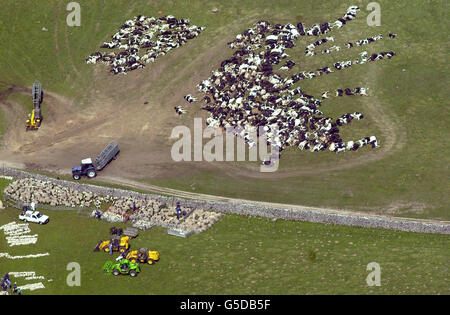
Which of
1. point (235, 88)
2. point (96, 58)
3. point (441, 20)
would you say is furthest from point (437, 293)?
point (96, 58)

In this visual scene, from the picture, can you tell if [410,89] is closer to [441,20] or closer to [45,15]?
[441,20]

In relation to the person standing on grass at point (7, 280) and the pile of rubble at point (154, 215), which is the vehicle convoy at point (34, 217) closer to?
the pile of rubble at point (154, 215)

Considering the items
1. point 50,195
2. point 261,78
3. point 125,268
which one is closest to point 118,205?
point 50,195

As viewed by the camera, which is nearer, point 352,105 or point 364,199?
point 364,199

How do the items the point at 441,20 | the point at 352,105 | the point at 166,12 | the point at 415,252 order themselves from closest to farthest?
the point at 415,252 → the point at 352,105 → the point at 441,20 → the point at 166,12

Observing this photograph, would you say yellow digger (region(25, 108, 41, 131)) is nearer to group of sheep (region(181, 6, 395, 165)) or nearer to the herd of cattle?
the herd of cattle
